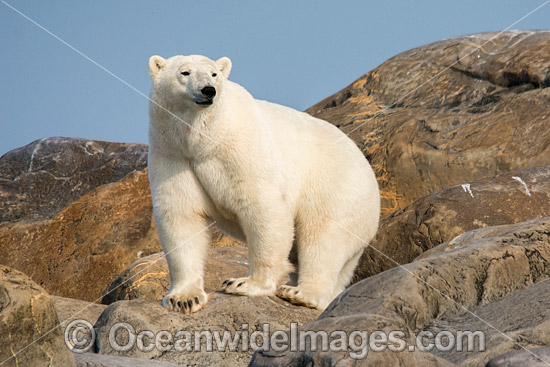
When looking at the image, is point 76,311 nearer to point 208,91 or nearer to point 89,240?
point 208,91

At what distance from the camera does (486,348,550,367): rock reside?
4219mm

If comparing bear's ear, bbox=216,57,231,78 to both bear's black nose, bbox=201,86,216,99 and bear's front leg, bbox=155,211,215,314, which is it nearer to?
bear's black nose, bbox=201,86,216,99

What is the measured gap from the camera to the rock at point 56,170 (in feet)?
51.5

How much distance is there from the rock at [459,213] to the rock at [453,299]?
10.5 feet

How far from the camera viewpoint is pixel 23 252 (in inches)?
567

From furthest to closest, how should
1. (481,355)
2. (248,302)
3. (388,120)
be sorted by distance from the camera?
(388,120)
(248,302)
(481,355)

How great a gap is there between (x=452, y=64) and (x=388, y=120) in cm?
216

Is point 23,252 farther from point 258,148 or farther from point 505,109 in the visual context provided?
point 505,109

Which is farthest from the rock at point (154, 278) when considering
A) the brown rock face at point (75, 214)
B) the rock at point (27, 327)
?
the rock at point (27, 327)

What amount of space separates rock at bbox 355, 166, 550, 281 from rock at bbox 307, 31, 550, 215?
2024mm

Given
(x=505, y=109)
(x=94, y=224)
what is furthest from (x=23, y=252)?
(x=505, y=109)

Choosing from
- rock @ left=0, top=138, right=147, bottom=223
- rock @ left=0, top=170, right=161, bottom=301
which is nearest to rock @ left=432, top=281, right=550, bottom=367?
rock @ left=0, top=170, right=161, bottom=301

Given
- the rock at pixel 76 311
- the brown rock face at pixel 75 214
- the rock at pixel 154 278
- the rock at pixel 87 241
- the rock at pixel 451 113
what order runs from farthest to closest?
the brown rock face at pixel 75 214 < the rock at pixel 87 241 < the rock at pixel 451 113 < the rock at pixel 154 278 < the rock at pixel 76 311

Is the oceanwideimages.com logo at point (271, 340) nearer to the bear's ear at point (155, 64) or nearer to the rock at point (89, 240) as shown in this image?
the bear's ear at point (155, 64)
